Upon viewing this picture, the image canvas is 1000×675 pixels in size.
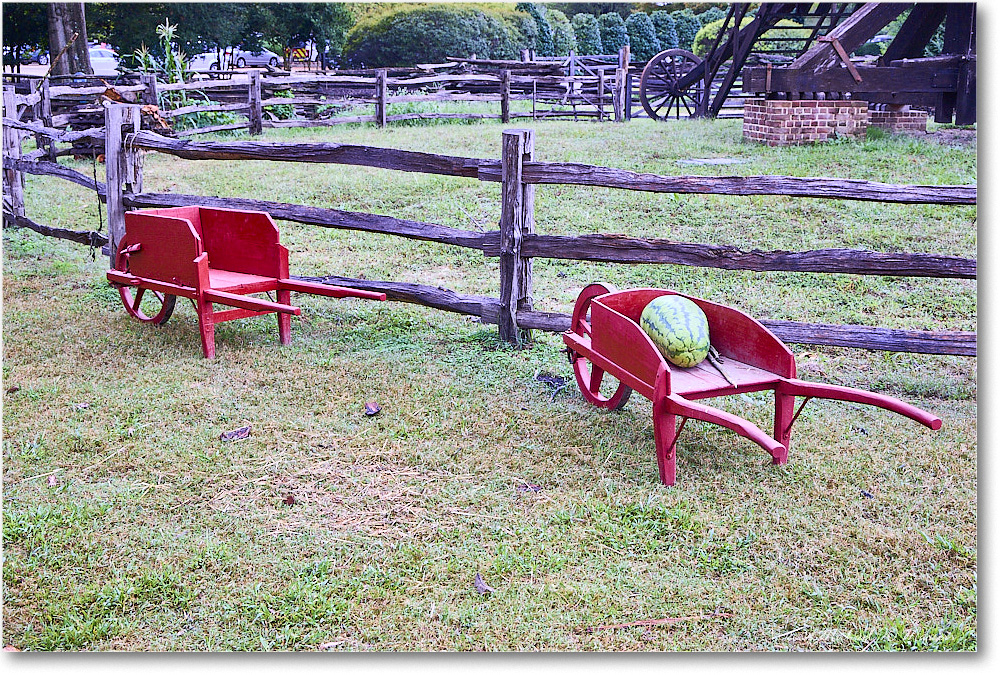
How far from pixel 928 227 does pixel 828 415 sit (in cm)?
416

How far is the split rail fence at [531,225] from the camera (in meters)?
4.72

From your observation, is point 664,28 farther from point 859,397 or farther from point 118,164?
point 859,397

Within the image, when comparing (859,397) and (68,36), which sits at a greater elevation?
(68,36)

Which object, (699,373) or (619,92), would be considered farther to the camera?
(619,92)

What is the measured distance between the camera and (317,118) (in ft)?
59.6

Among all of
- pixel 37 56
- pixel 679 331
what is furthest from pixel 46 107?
pixel 679 331

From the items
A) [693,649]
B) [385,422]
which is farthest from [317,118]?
[693,649]

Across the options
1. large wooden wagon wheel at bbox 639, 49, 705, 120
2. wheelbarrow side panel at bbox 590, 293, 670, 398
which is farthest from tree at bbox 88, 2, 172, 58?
wheelbarrow side panel at bbox 590, 293, 670, 398

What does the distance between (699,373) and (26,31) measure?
73.2 ft

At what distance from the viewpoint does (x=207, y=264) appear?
514cm

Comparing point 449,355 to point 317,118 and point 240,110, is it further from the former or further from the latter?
point 317,118

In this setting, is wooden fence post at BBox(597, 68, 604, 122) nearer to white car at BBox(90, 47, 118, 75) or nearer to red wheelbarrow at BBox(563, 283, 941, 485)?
white car at BBox(90, 47, 118, 75)

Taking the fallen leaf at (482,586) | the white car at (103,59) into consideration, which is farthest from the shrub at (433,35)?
the fallen leaf at (482,586)

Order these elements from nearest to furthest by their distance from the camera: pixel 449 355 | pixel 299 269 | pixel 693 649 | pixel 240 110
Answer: pixel 693 649 → pixel 449 355 → pixel 299 269 → pixel 240 110
